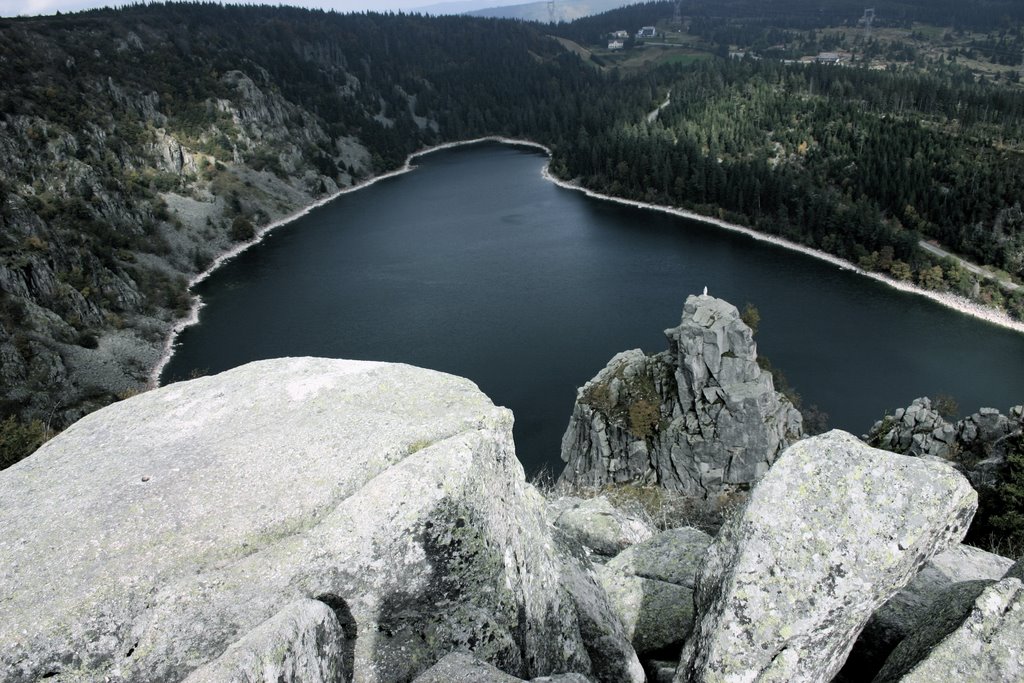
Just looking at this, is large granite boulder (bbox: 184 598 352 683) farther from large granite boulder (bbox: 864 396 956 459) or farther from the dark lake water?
the dark lake water

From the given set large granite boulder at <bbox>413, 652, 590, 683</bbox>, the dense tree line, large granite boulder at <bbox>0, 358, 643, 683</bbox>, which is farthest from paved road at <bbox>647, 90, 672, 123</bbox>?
large granite boulder at <bbox>413, 652, 590, 683</bbox>

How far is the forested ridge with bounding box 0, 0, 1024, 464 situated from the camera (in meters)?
84.2

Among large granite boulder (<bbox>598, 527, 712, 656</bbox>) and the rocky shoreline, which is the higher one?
large granite boulder (<bbox>598, 527, 712, 656</bbox>)

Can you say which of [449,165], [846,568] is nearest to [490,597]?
[846,568]

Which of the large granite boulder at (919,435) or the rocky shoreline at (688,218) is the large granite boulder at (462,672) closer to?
the large granite boulder at (919,435)

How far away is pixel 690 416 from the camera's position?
50219 mm

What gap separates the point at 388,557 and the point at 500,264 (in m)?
99.3

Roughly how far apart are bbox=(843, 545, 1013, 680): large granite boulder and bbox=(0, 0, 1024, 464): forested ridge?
220 ft

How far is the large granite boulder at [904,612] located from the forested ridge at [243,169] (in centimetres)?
6712

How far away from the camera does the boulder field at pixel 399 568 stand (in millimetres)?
7047

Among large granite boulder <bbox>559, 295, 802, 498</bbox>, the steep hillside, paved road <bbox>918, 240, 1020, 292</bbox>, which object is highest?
the steep hillside

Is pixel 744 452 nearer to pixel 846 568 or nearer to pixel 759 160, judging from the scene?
pixel 846 568

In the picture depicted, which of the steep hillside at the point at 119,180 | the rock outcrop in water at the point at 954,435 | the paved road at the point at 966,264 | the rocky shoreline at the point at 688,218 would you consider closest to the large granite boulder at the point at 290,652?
the rock outcrop in water at the point at 954,435

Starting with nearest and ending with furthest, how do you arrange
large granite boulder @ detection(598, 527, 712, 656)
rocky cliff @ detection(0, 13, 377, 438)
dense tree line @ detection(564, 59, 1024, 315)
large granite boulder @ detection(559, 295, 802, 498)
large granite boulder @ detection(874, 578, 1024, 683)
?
1. large granite boulder @ detection(874, 578, 1024, 683)
2. large granite boulder @ detection(598, 527, 712, 656)
3. large granite boulder @ detection(559, 295, 802, 498)
4. rocky cliff @ detection(0, 13, 377, 438)
5. dense tree line @ detection(564, 59, 1024, 315)
